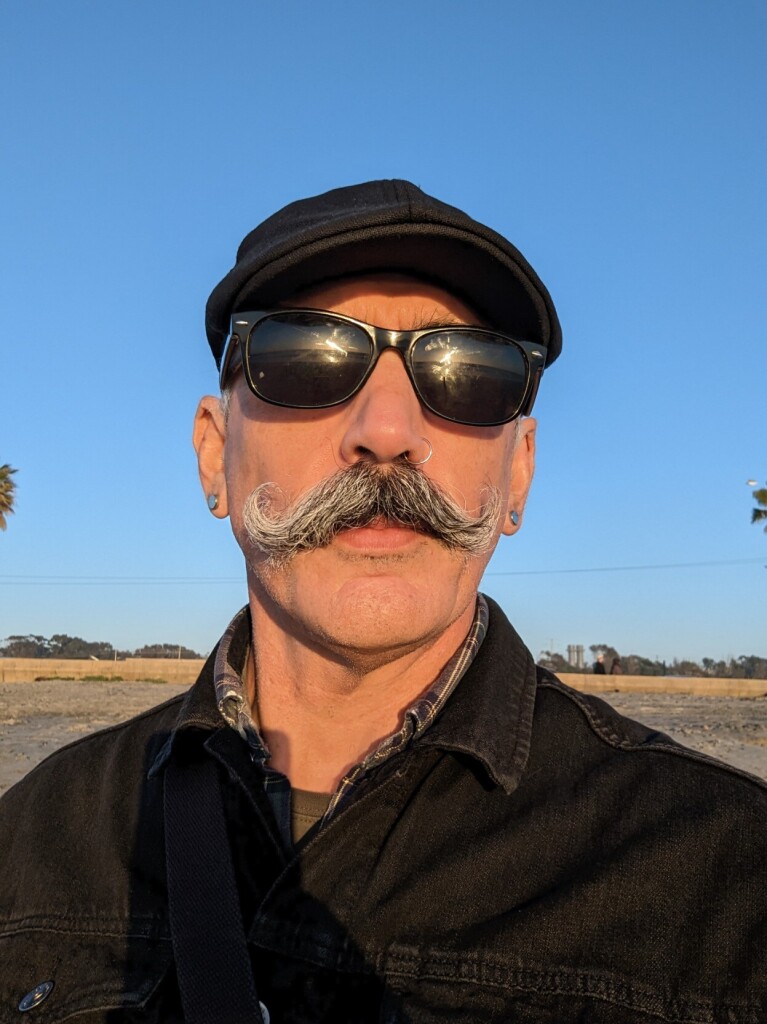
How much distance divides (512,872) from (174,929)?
0.65 meters

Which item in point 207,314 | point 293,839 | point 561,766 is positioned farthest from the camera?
point 207,314

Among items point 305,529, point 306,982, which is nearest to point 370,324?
point 305,529

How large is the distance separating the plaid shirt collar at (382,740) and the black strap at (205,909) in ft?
0.62

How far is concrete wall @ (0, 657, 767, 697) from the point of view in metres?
29.1

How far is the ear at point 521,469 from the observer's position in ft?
8.24


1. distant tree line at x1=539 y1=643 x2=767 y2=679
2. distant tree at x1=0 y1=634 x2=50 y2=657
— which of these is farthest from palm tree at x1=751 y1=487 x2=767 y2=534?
distant tree at x1=0 y1=634 x2=50 y2=657

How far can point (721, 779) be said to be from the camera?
183 centimetres

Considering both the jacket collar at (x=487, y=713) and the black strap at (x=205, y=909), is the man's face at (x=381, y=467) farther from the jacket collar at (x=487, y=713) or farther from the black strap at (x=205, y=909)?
the black strap at (x=205, y=909)

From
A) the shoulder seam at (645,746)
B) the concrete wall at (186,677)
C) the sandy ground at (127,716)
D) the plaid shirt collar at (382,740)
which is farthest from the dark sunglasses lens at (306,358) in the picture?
the concrete wall at (186,677)

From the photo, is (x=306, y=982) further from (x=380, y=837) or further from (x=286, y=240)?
(x=286, y=240)

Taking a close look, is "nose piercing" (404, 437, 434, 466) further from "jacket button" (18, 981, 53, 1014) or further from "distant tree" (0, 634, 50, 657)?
"distant tree" (0, 634, 50, 657)

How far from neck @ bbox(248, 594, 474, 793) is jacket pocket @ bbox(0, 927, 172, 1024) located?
1.64 feet

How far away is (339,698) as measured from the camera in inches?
88.6

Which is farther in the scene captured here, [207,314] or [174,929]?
[207,314]
